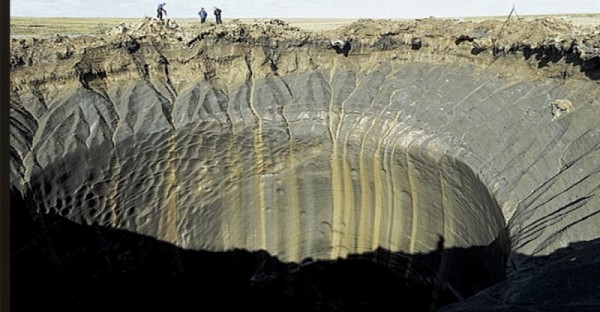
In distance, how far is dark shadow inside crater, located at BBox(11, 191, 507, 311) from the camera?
35.3ft

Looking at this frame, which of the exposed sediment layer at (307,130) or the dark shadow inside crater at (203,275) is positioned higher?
the exposed sediment layer at (307,130)

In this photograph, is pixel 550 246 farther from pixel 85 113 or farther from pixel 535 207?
pixel 85 113

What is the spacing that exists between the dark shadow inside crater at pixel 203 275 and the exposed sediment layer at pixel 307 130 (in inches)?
11.5

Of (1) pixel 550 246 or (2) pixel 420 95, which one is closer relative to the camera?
(1) pixel 550 246

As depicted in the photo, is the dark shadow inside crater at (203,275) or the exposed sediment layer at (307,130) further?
the dark shadow inside crater at (203,275)

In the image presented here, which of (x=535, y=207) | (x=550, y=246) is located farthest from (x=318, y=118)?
(x=550, y=246)

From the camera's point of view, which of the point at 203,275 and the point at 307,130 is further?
the point at 203,275

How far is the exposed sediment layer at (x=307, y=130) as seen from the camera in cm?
1047

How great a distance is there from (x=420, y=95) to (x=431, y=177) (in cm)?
198

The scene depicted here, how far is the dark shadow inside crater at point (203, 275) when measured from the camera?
10758mm

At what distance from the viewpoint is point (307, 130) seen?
12508mm

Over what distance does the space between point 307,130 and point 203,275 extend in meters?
4.30

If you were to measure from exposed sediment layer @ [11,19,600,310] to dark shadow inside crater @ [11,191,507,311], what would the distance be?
292mm

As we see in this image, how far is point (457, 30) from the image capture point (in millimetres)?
12586
